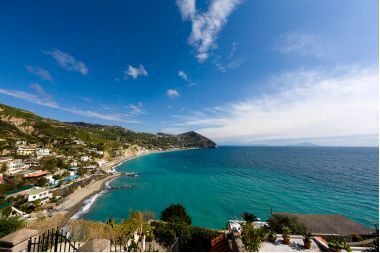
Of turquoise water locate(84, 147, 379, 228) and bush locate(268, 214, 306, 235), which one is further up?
bush locate(268, 214, 306, 235)

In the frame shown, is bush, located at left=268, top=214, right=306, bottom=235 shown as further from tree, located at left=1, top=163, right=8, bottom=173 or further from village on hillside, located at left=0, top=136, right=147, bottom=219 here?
tree, located at left=1, top=163, right=8, bottom=173

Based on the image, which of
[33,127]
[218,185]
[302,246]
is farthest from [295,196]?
[33,127]

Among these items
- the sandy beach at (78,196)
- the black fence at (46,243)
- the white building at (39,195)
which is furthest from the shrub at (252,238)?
the white building at (39,195)

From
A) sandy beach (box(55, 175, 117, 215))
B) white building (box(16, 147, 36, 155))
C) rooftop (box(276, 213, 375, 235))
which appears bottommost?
sandy beach (box(55, 175, 117, 215))

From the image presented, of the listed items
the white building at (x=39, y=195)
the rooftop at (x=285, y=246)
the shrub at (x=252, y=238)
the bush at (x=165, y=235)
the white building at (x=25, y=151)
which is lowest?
the white building at (x=39, y=195)

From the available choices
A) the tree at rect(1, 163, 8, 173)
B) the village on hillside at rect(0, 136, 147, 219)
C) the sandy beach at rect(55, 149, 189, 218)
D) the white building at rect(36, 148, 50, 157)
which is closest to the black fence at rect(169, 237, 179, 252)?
the sandy beach at rect(55, 149, 189, 218)

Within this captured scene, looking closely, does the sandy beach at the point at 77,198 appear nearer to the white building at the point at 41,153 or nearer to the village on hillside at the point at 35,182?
the village on hillside at the point at 35,182
